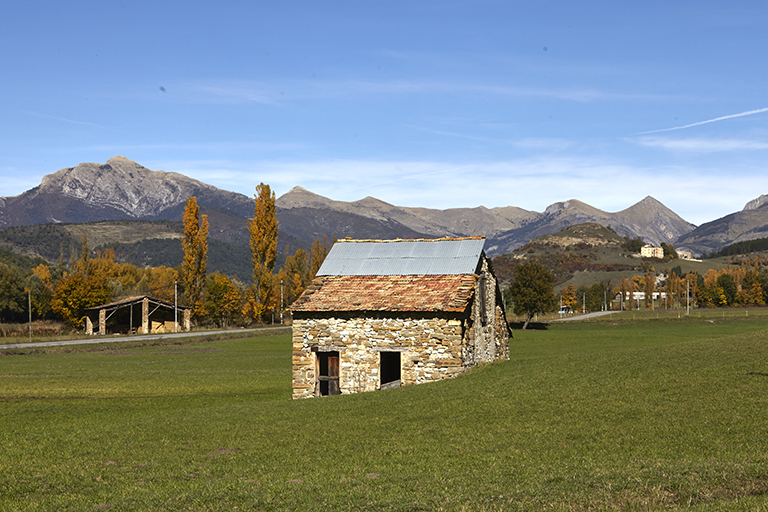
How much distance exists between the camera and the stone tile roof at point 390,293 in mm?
30859

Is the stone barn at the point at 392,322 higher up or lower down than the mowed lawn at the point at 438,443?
higher up

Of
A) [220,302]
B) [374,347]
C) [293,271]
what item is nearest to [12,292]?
[220,302]

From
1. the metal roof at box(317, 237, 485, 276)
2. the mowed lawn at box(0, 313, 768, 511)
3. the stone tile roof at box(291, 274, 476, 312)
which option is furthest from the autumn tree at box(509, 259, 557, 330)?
the stone tile roof at box(291, 274, 476, 312)

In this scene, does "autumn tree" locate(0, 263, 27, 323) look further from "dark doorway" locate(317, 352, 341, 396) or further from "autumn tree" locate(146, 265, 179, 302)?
"dark doorway" locate(317, 352, 341, 396)

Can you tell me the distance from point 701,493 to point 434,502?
4708 mm

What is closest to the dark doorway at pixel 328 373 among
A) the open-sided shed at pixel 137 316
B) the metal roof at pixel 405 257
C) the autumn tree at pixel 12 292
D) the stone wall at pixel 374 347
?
the stone wall at pixel 374 347

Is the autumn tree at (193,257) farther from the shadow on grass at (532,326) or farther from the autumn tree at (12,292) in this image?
the shadow on grass at (532,326)

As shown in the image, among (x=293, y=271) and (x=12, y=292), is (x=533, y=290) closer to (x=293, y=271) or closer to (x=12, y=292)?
(x=293, y=271)

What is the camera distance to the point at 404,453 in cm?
1686

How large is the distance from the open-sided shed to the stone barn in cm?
6017

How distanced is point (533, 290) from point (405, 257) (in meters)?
57.8

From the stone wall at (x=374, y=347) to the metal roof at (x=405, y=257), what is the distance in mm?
4298

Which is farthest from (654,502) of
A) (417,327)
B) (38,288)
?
(38,288)

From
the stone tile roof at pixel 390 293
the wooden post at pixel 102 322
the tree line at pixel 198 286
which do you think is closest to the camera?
the stone tile roof at pixel 390 293
